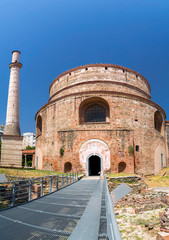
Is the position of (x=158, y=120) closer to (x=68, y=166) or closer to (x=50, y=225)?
(x=68, y=166)

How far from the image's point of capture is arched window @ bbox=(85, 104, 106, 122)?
1861cm

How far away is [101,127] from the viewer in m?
17.4

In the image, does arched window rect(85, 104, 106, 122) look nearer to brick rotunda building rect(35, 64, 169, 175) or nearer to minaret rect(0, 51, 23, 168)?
brick rotunda building rect(35, 64, 169, 175)

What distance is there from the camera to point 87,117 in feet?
62.1

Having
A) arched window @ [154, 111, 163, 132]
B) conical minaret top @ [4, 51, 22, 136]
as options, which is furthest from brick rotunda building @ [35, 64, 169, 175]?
conical minaret top @ [4, 51, 22, 136]

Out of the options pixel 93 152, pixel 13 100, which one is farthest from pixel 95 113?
pixel 13 100

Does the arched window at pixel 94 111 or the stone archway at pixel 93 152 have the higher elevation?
the arched window at pixel 94 111

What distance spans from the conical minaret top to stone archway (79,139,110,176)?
341 inches

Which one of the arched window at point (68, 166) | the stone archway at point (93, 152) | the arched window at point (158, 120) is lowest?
the arched window at point (68, 166)

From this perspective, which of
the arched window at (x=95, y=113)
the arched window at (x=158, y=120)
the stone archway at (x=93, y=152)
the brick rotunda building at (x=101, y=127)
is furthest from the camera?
the arched window at (x=158, y=120)

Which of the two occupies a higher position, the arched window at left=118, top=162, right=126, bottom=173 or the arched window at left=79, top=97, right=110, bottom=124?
the arched window at left=79, top=97, right=110, bottom=124

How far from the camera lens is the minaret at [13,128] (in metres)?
19.5

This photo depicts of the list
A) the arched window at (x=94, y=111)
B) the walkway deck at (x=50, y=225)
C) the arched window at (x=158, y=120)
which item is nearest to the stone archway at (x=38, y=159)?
the arched window at (x=94, y=111)

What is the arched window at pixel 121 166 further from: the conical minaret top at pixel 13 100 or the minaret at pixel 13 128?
the conical minaret top at pixel 13 100
